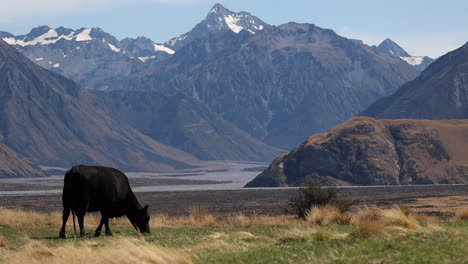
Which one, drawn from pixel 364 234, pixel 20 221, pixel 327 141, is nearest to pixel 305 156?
pixel 327 141

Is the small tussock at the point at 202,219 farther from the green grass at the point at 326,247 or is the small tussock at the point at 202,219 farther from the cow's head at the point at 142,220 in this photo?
the green grass at the point at 326,247

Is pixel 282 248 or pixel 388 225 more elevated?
pixel 388 225

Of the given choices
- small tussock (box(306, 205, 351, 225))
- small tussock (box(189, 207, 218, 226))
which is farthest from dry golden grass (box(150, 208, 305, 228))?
small tussock (box(306, 205, 351, 225))

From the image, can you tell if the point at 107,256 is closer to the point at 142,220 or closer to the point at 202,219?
the point at 142,220

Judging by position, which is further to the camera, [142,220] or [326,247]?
[142,220]

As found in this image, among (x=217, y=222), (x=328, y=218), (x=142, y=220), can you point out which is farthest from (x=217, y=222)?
(x=142, y=220)

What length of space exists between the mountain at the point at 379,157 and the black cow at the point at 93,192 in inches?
4999

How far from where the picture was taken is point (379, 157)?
163250 mm

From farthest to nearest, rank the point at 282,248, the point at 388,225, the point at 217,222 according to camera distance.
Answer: the point at 217,222, the point at 388,225, the point at 282,248

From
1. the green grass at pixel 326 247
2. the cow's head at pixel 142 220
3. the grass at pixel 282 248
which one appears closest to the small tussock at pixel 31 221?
the cow's head at pixel 142 220

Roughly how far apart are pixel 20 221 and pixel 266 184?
441ft

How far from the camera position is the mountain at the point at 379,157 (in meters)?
160

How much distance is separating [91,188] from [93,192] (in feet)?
0.64

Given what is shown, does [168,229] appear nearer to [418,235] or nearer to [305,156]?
[418,235]
